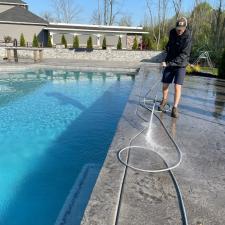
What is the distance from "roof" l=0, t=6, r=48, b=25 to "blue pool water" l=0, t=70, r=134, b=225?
60.9ft

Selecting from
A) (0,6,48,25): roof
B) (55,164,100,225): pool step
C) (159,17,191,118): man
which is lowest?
(55,164,100,225): pool step

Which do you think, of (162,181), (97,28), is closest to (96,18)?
(97,28)

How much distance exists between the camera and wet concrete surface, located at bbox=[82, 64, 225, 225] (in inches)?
79.5

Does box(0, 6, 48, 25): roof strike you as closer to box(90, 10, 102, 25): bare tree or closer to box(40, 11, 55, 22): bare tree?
box(90, 10, 102, 25): bare tree

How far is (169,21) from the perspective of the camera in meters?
30.6

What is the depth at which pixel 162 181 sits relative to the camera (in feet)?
8.34

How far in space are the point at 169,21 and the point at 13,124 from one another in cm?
2778

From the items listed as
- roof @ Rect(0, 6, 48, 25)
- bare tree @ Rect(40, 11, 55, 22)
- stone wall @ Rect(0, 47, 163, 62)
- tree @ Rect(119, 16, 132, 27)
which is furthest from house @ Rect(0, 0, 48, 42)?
bare tree @ Rect(40, 11, 55, 22)

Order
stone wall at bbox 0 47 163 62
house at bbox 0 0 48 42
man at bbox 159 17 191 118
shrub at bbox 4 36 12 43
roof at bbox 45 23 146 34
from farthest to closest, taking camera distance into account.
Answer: roof at bbox 45 23 146 34 < house at bbox 0 0 48 42 < shrub at bbox 4 36 12 43 < stone wall at bbox 0 47 163 62 < man at bbox 159 17 191 118

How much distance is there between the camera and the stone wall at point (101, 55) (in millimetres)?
22844

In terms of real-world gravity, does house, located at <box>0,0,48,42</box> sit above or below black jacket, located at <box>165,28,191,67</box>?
above

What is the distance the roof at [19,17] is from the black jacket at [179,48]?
2530 centimetres

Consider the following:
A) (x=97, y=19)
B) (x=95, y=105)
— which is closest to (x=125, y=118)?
(x=95, y=105)

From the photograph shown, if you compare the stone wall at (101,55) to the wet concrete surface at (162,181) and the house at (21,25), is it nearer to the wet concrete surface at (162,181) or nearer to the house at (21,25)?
the house at (21,25)
